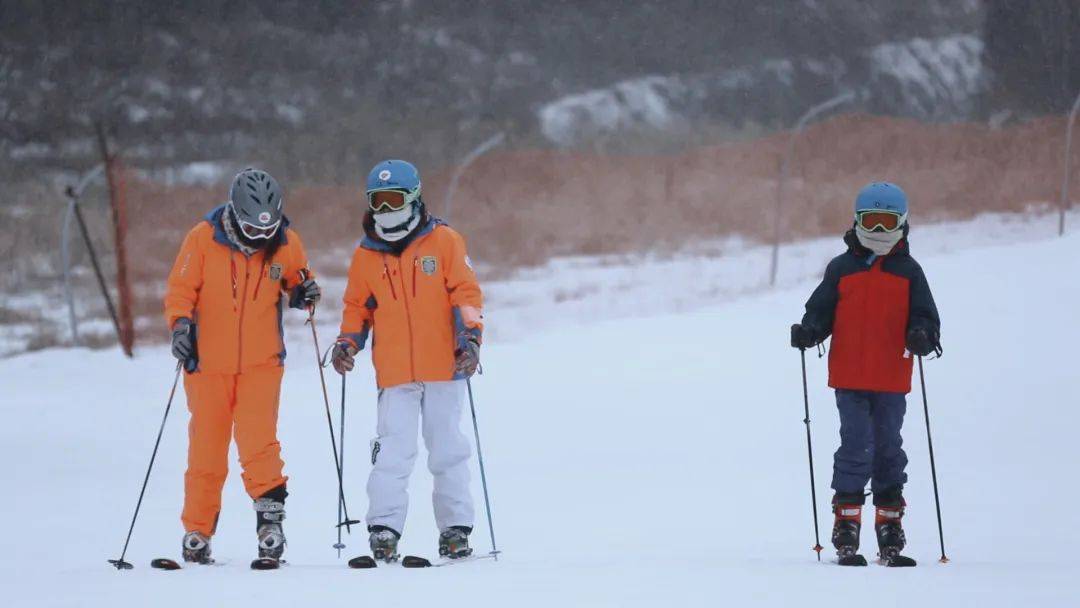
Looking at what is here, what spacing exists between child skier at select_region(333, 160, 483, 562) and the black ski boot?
366mm

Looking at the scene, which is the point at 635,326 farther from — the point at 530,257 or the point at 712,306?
the point at 530,257

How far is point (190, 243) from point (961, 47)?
30.8m

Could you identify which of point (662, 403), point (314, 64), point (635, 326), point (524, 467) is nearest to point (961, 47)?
point (314, 64)

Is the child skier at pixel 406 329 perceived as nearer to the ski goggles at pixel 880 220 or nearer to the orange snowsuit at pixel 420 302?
the orange snowsuit at pixel 420 302

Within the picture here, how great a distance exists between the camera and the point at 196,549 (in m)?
5.96

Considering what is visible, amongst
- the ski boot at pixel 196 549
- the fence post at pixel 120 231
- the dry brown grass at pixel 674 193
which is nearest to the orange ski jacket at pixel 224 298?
the ski boot at pixel 196 549

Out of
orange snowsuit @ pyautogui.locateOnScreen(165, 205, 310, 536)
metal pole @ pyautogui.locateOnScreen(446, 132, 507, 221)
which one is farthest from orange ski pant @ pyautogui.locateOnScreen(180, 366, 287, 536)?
metal pole @ pyautogui.locateOnScreen(446, 132, 507, 221)

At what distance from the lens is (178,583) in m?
5.00

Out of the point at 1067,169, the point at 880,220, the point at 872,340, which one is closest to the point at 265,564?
the point at 872,340

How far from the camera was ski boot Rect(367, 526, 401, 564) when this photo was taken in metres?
5.78

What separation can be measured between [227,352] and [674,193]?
102 feet

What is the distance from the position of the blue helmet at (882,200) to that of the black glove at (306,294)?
225 cm

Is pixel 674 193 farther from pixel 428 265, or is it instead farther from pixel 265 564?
pixel 265 564

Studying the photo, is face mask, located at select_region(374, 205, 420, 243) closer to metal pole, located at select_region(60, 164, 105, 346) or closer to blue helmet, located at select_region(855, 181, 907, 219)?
blue helmet, located at select_region(855, 181, 907, 219)
